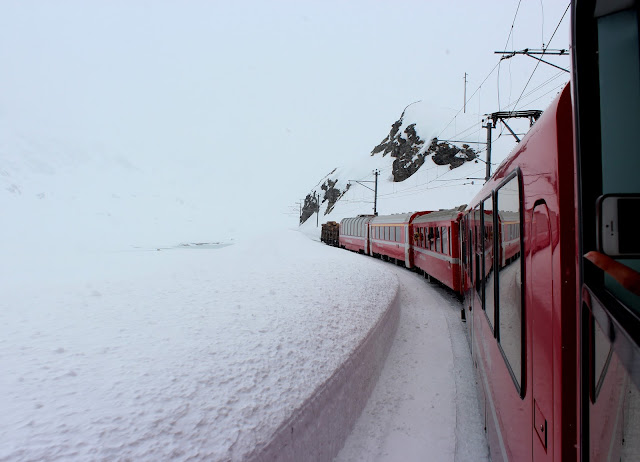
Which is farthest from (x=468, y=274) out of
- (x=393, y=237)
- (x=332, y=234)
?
(x=332, y=234)

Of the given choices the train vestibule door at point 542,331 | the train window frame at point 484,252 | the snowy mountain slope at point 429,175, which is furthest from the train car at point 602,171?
the snowy mountain slope at point 429,175

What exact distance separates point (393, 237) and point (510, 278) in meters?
17.1

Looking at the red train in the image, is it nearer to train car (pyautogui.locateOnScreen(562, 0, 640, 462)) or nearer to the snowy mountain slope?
train car (pyautogui.locateOnScreen(562, 0, 640, 462))

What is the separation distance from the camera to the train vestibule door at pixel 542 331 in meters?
1.80

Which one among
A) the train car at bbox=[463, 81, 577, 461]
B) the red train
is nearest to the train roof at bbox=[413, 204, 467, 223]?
the train car at bbox=[463, 81, 577, 461]

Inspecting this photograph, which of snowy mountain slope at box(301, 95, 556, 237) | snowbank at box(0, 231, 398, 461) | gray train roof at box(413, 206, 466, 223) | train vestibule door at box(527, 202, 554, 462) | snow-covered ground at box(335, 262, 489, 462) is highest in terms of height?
snowy mountain slope at box(301, 95, 556, 237)

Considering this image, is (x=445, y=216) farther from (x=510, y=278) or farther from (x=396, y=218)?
(x=510, y=278)

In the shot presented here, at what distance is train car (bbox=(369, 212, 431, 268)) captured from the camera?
17.1 m

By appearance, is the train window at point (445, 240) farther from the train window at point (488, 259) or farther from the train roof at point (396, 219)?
the train window at point (488, 259)

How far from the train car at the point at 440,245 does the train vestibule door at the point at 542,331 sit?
8.36 metres

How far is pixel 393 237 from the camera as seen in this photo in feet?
64.3

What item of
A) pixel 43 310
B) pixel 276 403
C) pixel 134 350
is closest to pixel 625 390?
pixel 276 403

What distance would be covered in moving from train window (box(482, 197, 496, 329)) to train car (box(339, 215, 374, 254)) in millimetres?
21342

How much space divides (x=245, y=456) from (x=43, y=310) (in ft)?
15.4
